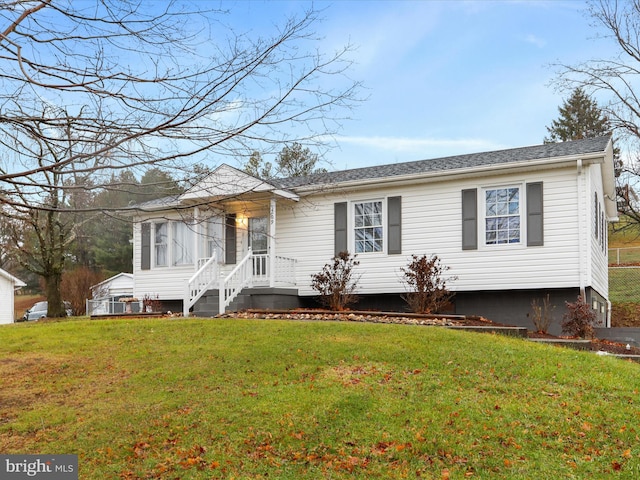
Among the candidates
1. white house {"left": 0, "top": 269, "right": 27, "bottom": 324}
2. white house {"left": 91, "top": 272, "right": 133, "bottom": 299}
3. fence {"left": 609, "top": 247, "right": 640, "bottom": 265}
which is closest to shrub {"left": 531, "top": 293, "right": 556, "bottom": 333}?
fence {"left": 609, "top": 247, "right": 640, "bottom": 265}

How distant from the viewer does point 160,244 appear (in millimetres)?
18156

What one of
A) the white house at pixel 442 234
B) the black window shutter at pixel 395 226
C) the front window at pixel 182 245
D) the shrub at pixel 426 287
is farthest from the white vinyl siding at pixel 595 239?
the front window at pixel 182 245

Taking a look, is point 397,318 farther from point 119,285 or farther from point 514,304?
point 119,285

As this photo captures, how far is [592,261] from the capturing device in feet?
45.0

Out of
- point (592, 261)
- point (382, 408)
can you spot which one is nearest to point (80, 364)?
point (382, 408)

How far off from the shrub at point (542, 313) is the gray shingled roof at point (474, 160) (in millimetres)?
3118

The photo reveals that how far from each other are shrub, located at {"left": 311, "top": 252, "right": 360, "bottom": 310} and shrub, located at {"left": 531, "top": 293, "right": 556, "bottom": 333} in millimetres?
4101

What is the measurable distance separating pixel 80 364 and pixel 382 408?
5122mm

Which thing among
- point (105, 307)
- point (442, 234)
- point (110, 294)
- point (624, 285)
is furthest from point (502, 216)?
point (110, 294)

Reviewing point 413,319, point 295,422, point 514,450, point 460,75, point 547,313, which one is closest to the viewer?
point 514,450

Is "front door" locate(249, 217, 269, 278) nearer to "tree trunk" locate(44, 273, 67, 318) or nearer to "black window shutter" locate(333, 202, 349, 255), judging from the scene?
"black window shutter" locate(333, 202, 349, 255)

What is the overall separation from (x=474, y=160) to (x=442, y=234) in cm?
198

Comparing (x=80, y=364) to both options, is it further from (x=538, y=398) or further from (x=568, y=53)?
(x=568, y=53)

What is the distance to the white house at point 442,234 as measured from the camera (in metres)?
13.2
